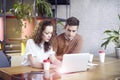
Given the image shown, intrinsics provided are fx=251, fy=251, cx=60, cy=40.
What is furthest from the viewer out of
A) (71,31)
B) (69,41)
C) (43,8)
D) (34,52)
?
(43,8)

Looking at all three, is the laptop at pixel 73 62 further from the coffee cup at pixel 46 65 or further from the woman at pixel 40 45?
the woman at pixel 40 45

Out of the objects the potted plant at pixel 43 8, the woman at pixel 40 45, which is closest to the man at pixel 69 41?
the woman at pixel 40 45

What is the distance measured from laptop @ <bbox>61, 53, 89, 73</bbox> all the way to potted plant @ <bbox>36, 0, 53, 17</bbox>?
8.71ft

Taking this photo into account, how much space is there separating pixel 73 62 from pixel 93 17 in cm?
357

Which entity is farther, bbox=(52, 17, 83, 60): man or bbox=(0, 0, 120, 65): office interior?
bbox=(0, 0, 120, 65): office interior

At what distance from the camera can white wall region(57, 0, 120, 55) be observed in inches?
232

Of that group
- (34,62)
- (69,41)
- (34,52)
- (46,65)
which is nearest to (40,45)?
(34,52)

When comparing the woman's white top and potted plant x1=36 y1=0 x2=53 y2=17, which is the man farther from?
potted plant x1=36 y1=0 x2=53 y2=17

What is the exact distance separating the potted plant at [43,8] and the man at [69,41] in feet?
5.52

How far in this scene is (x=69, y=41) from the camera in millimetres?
3584

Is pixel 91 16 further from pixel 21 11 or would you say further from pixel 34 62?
pixel 34 62

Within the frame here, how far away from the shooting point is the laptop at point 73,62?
2.54 m

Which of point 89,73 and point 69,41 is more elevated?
point 69,41

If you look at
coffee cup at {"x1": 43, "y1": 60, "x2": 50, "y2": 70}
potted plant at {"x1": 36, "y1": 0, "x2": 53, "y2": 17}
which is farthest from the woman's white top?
potted plant at {"x1": 36, "y1": 0, "x2": 53, "y2": 17}
